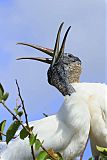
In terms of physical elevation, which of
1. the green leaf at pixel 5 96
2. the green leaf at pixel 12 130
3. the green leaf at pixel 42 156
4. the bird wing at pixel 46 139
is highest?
the green leaf at pixel 5 96

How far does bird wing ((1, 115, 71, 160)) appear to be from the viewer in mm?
1744

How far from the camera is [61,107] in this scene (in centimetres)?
187

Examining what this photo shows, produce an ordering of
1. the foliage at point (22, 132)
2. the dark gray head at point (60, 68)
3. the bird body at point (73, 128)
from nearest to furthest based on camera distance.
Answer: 1. the foliage at point (22, 132)
2. the bird body at point (73, 128)
3. the dark gray head at point (60, 68)

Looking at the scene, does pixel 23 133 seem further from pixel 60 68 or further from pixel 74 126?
pixel 60 68

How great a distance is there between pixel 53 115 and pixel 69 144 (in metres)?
0.18

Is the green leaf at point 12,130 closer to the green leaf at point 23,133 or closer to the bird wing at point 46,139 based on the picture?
the green leaf at point 23,133

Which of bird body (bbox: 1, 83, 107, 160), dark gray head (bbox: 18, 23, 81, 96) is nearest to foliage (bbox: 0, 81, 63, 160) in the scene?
bird body (bbox: 1, 83, 107, 160)

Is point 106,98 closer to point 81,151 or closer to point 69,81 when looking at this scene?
point 81,151

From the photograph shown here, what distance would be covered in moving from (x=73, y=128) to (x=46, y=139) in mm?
127

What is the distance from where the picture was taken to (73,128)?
1760 millimetres

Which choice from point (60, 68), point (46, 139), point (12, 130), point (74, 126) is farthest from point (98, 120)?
point (12, 130)

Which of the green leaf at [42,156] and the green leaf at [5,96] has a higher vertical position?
the green leaf at [5,96]

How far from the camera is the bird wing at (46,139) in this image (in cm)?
174

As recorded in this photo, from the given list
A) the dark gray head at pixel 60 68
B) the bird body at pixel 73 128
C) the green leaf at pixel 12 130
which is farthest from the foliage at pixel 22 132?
the dark gray head at pixel 60 68
